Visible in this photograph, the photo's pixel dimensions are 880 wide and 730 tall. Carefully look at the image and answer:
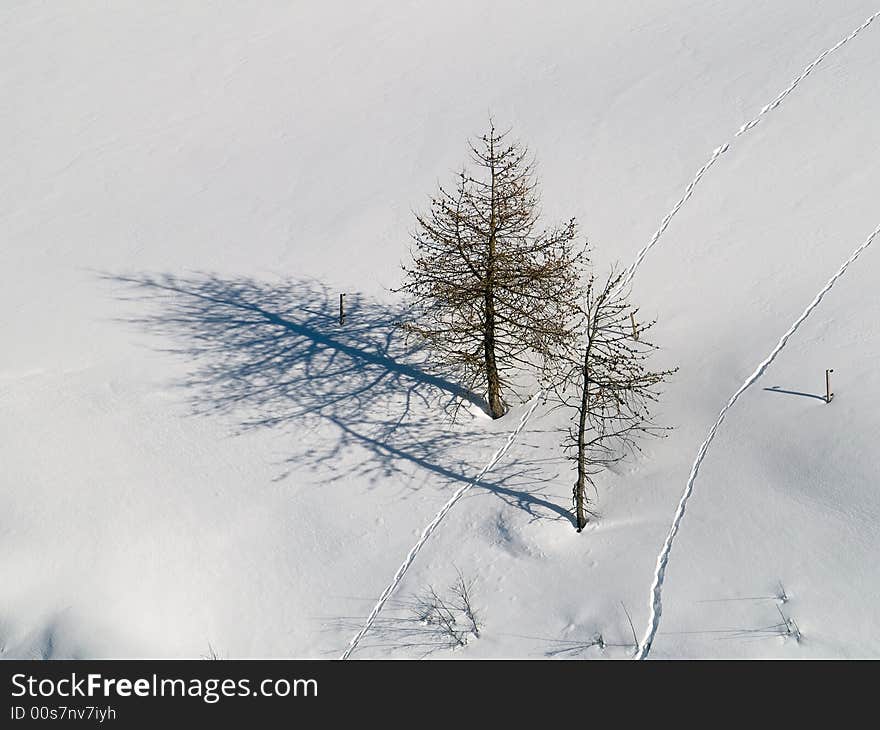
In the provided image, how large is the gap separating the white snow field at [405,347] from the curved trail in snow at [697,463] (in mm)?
60

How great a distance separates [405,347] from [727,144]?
10.2 m

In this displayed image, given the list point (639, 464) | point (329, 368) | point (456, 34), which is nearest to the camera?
point (639, 464)

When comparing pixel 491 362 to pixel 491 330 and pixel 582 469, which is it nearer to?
pixel 491 330

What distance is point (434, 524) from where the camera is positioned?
15.2 meters

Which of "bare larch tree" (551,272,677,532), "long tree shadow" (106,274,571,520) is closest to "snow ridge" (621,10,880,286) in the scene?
"bare larch tree" (551,272,677,532)

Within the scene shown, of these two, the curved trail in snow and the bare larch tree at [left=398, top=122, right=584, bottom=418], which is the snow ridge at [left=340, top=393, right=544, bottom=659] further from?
the curved trail in snow

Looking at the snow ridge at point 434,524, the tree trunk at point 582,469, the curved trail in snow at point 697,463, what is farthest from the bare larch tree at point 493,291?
the curved trail in snow at point 697,463

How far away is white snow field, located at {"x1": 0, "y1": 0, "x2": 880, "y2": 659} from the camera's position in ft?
44.2

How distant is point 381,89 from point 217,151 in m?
5.37

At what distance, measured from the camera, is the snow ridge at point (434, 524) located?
13.7 meters

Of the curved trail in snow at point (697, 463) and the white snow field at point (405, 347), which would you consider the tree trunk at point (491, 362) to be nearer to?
the white snow field at point (405, 347)

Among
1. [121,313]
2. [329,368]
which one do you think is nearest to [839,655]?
[329,368]

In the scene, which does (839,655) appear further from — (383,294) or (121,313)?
(121,313)

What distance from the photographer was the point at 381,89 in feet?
95.2
